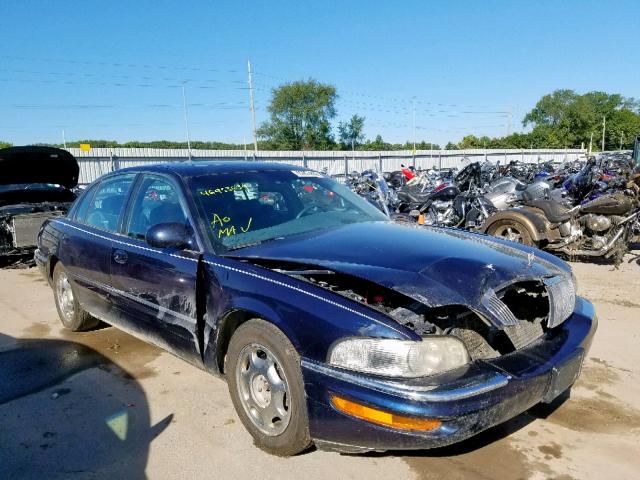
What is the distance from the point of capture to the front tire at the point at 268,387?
2512mm

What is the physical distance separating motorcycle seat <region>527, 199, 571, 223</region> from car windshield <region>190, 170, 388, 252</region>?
14.4ft

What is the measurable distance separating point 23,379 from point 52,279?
1.46 metres

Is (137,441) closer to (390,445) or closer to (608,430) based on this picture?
(390,445)

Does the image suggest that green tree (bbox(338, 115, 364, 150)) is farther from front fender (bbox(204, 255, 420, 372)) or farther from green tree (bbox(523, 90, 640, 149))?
front fender (bbox(204, 255, 420, 372))

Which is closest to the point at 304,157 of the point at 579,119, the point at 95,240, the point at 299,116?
the point at 95,240

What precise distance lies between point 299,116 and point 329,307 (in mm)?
67031

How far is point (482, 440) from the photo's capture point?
287 cm

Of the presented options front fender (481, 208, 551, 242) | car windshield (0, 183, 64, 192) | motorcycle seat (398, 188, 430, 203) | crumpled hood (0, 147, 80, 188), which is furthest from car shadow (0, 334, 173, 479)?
motorcycle seat (398, 188, 430, 203)

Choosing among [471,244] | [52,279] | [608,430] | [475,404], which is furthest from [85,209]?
[608,430]

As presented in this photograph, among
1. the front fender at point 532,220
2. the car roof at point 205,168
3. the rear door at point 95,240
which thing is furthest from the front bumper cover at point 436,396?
the front fender at point 532,220

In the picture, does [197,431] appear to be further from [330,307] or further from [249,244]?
[330,307]

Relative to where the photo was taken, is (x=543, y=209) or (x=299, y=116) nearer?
(x=543, y=209)

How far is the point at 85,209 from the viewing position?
15.3ft

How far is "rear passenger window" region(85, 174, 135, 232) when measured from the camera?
4055 mm
